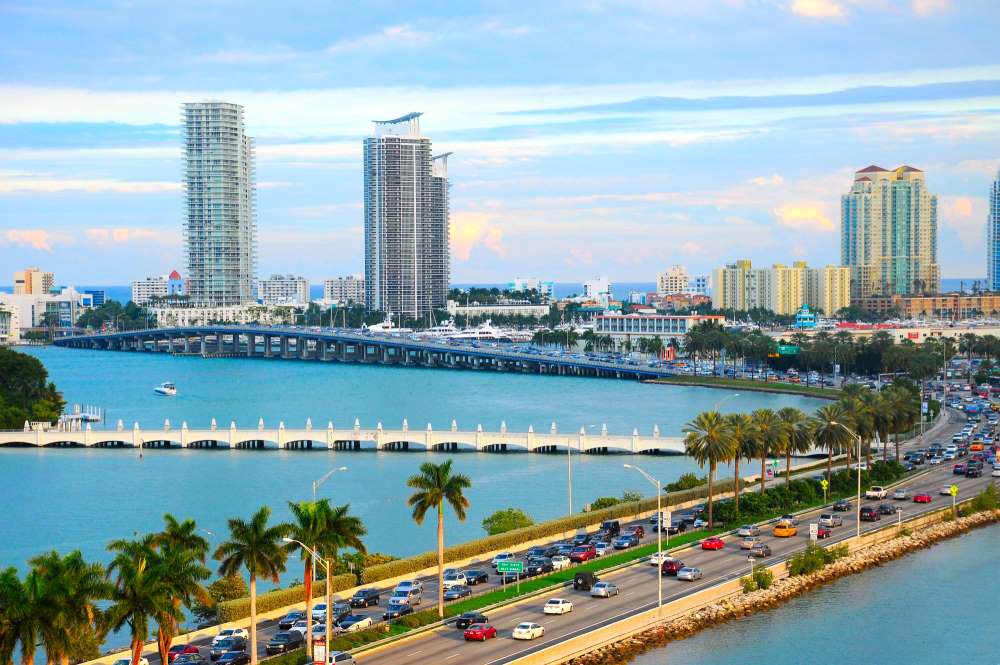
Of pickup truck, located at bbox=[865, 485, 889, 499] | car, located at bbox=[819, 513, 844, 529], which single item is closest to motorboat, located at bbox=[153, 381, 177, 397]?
pickup truck, located at bbox=[865, 485, 889, 499]

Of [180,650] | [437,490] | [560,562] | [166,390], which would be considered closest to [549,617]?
[437,490]

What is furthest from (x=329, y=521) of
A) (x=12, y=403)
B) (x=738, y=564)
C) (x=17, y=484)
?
(x=12, y=403)

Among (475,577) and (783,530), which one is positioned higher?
(783,530)

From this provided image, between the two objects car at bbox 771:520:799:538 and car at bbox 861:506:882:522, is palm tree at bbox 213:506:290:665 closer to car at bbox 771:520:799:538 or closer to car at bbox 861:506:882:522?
car at bbox 771:520:799:538

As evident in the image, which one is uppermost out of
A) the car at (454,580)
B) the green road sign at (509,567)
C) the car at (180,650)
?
the green road sign at (509,567)

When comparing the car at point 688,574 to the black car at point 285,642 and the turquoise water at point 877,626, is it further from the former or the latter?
the black car at point 285,642

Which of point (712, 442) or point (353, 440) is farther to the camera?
point (353, 440)

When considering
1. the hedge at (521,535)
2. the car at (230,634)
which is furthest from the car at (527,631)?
the hedge at (521,535)

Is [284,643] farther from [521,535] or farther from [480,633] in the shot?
[521,535]
